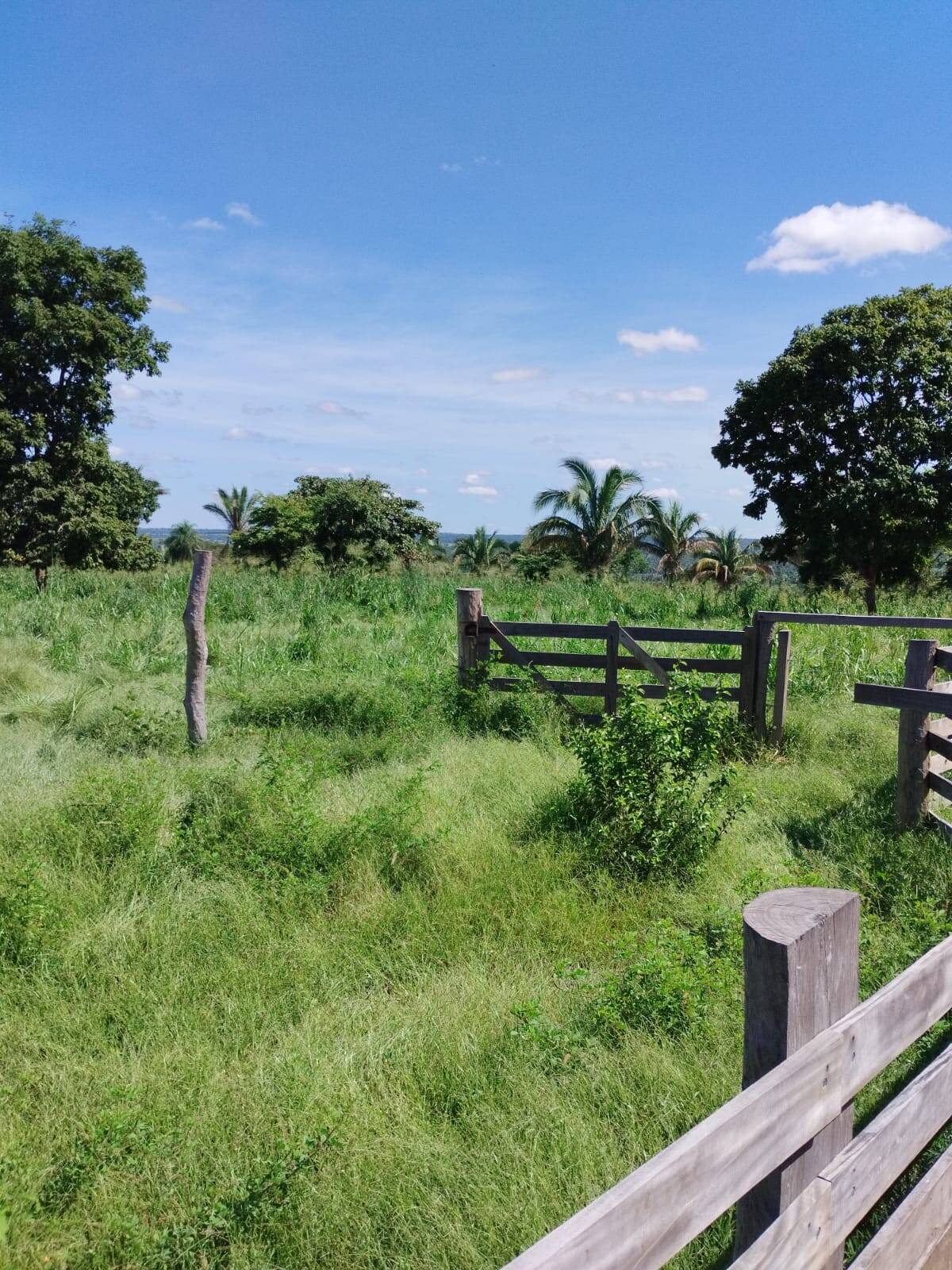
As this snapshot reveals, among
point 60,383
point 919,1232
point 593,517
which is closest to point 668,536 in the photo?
point 593,517

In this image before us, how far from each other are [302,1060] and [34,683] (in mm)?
9584

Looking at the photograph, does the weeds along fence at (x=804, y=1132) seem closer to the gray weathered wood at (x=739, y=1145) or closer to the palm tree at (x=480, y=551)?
the gray weathered wood at (x=739, y=1145)

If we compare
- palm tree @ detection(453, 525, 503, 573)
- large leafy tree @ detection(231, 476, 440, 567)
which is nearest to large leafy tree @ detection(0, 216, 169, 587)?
large leafy tree @ detection(231, 476, 440, 567)

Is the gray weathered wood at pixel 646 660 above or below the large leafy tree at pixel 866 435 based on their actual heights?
below

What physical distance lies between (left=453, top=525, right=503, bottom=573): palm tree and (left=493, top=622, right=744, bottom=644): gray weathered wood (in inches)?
1212

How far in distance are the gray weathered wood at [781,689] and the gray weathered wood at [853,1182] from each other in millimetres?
6430

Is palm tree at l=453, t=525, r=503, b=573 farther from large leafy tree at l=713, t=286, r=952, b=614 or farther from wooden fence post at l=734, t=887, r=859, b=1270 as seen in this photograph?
wooden fence post at l=734, t=887, r=859, b=1270

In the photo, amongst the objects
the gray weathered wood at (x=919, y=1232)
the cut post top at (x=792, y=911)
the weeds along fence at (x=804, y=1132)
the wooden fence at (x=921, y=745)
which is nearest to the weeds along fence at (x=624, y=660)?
the wooden fence at (x=921, y=745)

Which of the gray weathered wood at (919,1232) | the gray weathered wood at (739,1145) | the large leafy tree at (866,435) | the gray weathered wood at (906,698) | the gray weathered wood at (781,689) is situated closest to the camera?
the gray weathered wood at (739,1145)

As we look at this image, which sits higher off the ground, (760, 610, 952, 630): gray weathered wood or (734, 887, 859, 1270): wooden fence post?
(760, 610, 952, 630): gray weathered wood

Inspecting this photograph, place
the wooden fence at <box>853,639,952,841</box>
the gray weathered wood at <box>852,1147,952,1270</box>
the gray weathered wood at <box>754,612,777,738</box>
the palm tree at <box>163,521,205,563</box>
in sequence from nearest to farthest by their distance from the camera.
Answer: the gray weathered wood at <box>852,1147,952,1270</box>, the wooden fence at <box>853,639,952,841</box>, the gray weathered wood at <box>754,612,777,738</box>, the palm tree at <box>163,521,205,563</box>

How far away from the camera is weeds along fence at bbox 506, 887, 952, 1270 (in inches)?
53.8

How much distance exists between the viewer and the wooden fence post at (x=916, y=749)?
5.77 metres

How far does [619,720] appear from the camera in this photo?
6184 mm
